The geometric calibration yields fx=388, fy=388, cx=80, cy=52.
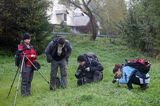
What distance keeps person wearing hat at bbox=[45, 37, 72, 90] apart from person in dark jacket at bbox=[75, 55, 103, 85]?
1.90 ft

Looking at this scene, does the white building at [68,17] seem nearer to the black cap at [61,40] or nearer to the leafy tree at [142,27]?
the leafy tree at [142,27]

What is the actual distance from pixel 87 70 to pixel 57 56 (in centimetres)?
121

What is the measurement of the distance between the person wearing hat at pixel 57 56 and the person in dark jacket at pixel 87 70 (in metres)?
0.58

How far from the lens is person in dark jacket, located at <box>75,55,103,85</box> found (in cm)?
1410

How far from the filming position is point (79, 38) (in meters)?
51.2

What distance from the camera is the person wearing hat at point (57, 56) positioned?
13703mm

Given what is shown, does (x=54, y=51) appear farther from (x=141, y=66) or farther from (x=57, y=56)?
(x=141, y=66)

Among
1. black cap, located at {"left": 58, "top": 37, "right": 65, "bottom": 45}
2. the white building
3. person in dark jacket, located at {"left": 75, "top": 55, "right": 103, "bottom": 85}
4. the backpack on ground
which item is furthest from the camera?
the white building

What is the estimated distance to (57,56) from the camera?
13.9m

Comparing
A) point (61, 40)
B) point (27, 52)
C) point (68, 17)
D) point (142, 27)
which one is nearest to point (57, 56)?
point (61, 40)

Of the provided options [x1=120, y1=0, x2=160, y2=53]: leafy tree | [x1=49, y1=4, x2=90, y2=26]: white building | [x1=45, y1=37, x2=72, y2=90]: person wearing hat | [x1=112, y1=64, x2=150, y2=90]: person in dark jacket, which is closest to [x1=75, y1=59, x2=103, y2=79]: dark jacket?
[x1=45, y1=37, x2=72, y2=90]: person wearing hat

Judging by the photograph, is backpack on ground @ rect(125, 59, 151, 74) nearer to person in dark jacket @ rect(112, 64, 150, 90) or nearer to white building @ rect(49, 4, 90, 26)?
person in dark jacket @ rect(112, 64, 150, 90)

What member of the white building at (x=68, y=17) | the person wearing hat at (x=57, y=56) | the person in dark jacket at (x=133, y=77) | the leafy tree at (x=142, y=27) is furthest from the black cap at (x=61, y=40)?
the white building at (x=68, y=17)

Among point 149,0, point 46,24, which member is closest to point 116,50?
point 149,0
